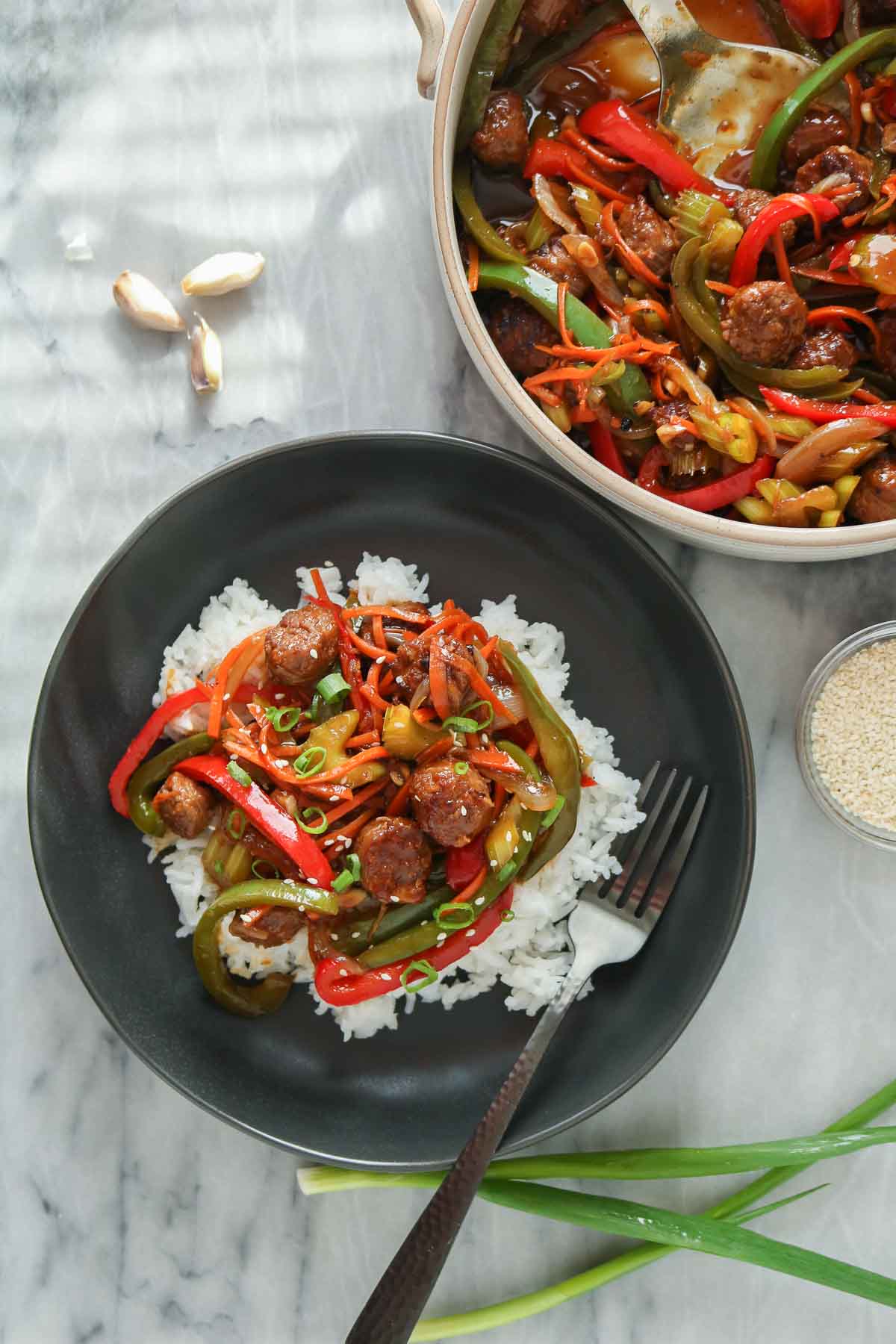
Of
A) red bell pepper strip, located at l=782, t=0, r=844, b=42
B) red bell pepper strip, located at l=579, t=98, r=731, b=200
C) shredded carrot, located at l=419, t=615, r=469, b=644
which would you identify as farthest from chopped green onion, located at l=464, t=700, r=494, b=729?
red bell pepper strip, located at l=782, t=0, r=844, b=42

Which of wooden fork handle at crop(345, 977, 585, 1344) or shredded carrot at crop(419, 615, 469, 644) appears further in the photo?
shredded carrot at crop(419, 615, 469, 644)

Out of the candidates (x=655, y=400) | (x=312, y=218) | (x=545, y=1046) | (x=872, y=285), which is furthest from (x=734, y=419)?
(x=545, y=1046)

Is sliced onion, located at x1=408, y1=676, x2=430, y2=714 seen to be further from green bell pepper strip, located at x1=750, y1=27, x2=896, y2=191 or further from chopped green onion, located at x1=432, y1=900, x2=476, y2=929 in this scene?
green bell pepper strip, located at x1=750, y1=27, x2=896, y2=191

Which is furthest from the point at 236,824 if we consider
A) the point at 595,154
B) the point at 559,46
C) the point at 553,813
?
the point at 559,46

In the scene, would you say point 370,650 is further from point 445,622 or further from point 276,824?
point 276,824

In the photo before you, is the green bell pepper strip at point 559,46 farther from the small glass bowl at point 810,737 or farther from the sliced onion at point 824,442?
the small glass bowl at point 810,737

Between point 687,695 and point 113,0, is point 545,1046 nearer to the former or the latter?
point 687,695
